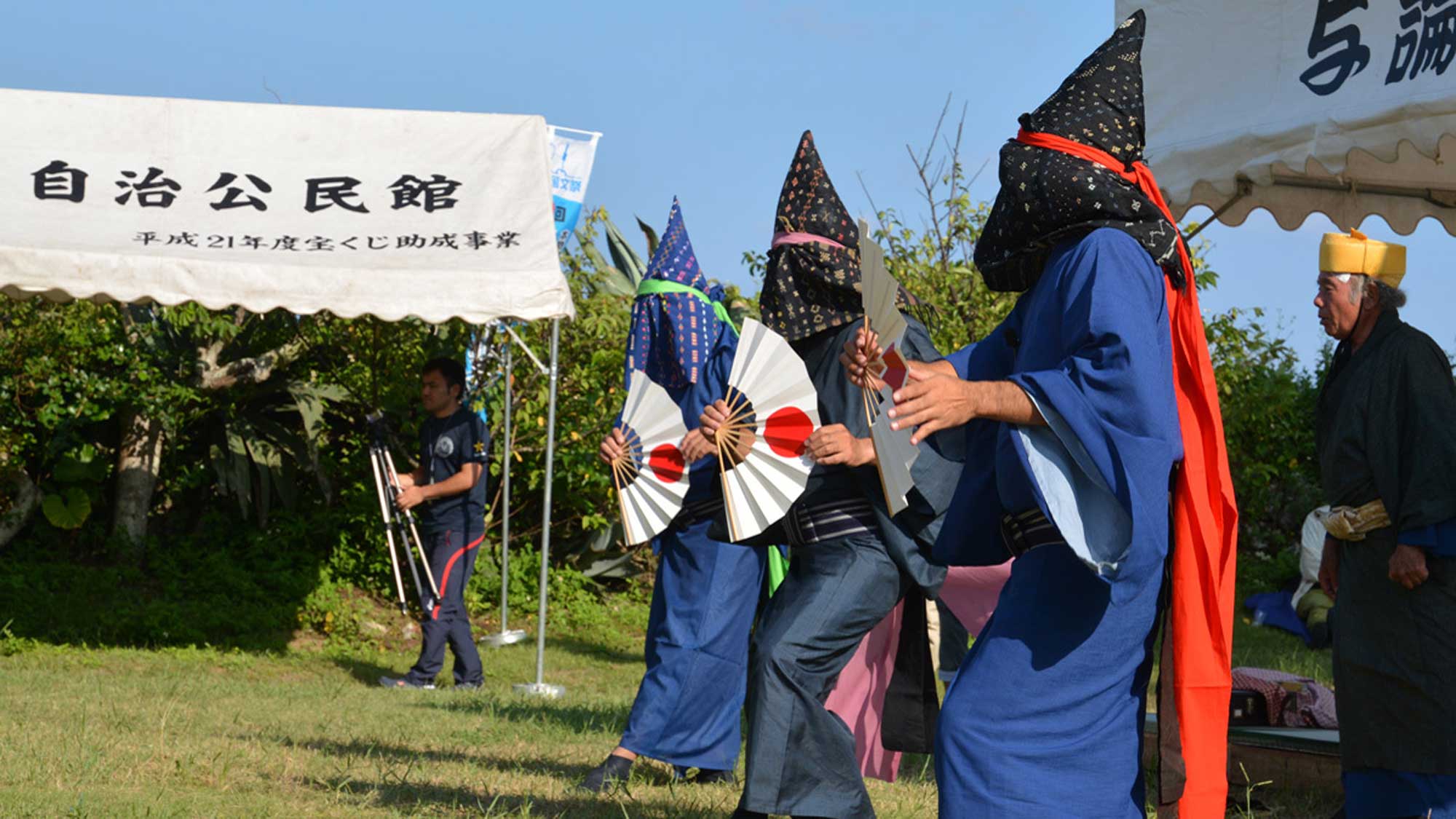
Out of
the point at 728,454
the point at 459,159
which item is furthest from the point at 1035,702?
the point at 459,159

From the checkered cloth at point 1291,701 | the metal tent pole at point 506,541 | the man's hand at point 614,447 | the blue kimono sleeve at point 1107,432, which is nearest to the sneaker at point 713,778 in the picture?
the man's hand at point 614,447

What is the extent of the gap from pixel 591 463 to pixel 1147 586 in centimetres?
820

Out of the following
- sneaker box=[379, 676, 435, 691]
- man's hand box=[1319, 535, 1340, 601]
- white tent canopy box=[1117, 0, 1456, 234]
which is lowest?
sneaker box=[379, 676, 435, 691]

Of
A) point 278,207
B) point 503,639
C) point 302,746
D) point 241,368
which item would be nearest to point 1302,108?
point 302,746

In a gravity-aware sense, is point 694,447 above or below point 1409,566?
above

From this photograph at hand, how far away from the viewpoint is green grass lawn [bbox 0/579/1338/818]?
419 cm

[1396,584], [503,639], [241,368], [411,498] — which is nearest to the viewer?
[1396,584]

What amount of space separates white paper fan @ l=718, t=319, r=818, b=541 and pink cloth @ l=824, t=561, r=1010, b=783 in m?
0.83

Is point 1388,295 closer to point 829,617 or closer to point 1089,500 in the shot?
point 829,617

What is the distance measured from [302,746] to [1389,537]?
145 inches

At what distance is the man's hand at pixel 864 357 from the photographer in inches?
118

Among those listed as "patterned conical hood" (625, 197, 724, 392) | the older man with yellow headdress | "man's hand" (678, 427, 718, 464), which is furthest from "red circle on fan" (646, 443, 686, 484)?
the older man with yellow headdress

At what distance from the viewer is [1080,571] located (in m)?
2.66

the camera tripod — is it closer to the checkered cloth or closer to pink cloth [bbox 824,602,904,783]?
pink cloth [bbox 824,602,904,783]
